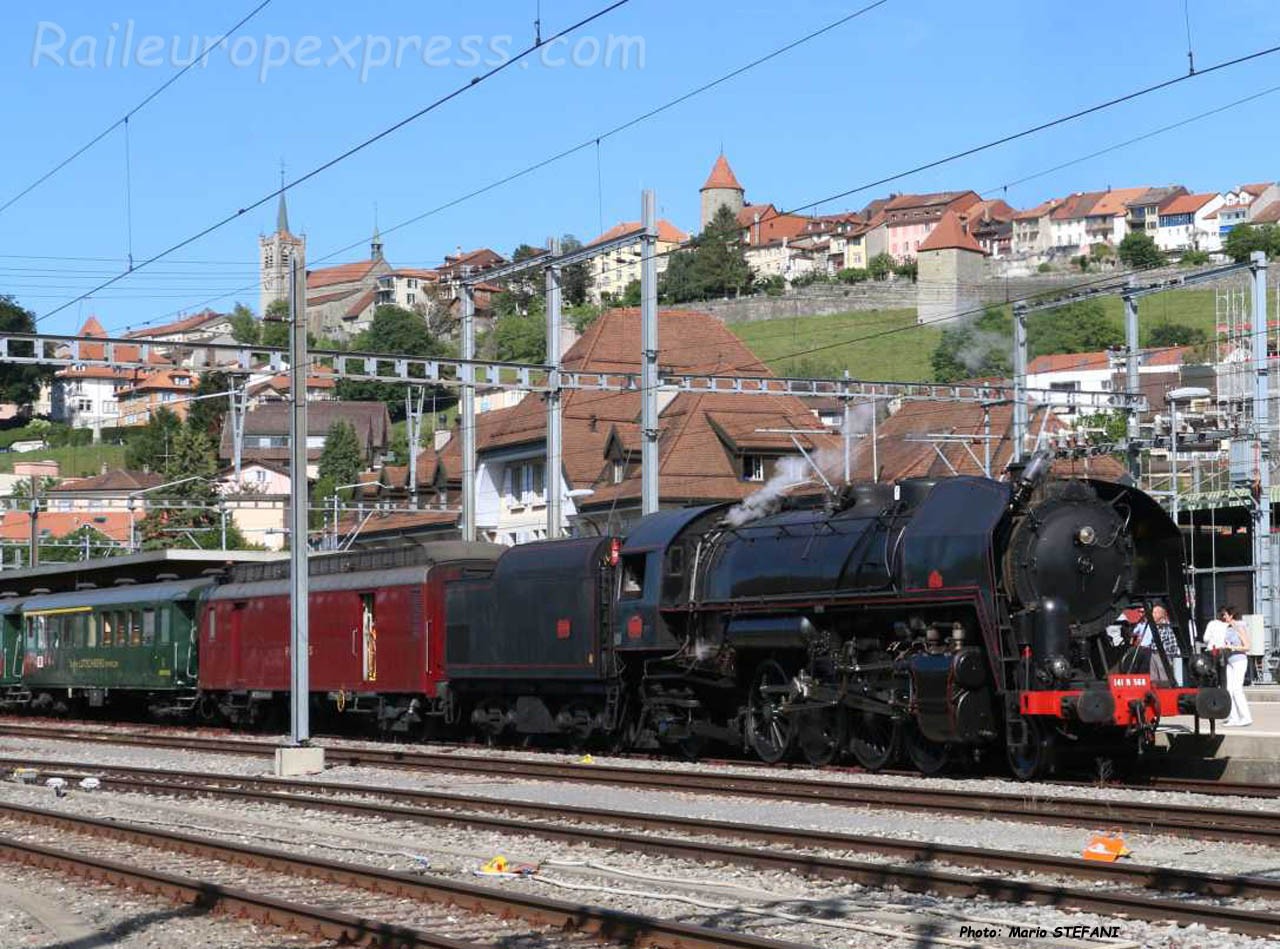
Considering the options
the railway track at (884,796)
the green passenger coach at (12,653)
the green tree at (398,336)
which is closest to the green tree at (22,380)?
the green tree at (398,336)

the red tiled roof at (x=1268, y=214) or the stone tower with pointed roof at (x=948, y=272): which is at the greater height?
the red tiled roof at (x=1268, y=214)

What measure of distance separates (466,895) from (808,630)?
951 centimetres

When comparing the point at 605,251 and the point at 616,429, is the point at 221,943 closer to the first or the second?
the point at 605,251

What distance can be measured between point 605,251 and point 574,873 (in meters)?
21.0

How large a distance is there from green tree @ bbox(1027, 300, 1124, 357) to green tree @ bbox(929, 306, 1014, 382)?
534 centimetres

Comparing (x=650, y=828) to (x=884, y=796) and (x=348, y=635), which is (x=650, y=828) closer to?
(x=884, y=796)

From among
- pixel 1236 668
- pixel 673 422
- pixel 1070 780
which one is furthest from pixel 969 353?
pixel 1070 780

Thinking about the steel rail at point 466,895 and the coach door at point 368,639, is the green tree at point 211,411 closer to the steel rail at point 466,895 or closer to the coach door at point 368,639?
the coach door at point 368,639

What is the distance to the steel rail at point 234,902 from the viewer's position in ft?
31.4

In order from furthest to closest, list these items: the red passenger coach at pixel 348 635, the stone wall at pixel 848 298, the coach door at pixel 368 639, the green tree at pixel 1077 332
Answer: the stone wall at pixel 848 298, the green tree at pixel 1077 332, the coach door at pixel 368 639, the red passenger coach at pixel 348 635

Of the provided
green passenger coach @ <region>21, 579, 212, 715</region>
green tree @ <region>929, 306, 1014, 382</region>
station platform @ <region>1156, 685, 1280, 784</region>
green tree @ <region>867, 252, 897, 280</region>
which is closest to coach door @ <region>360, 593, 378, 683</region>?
green passenger coach @ <region>21, 579, 212, 715</region>

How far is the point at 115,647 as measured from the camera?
37.5 m

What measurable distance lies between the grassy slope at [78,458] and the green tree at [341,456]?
29096 millimetres

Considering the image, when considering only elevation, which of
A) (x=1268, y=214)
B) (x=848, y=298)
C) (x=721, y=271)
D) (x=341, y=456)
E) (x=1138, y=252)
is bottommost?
(x=341, y=456)
